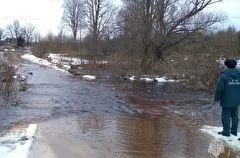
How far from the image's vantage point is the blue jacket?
9.91 meters

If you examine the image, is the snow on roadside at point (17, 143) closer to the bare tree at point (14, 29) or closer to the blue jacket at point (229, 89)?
the blue jacket at point (229, 89)

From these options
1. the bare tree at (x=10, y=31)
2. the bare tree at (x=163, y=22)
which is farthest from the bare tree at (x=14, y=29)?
the bare tree at (x=163, y=22)

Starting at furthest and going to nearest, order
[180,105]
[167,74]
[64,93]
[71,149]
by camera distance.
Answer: [167,74]
[64,93]
[180,105]
[71,149]

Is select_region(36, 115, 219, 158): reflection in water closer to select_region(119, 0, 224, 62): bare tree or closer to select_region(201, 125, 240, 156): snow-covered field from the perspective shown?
select_region(201, 125, 240, 156): snow-covered field

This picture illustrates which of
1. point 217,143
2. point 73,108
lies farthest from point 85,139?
point 73,108

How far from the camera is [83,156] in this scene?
8.27 metres

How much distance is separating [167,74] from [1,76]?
12943 millimetres

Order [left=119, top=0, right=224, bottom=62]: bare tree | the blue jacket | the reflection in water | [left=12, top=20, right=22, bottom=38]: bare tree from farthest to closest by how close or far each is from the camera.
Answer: [left=12, top=20, right=22, bottom=38]: bare tree, [left=119, top=0, right=224, bottom=62]: bare tree, the blue jacket, the reflection in water

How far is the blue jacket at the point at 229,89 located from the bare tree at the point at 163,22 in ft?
71.9

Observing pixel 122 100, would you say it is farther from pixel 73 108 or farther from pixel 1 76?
pixel 1 76

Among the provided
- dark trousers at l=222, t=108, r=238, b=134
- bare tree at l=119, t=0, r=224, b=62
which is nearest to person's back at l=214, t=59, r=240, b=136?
dark trousers at l=222, t=108, r=238, b=134

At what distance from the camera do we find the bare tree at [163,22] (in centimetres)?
3234

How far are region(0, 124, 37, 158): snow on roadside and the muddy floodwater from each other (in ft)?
0.63

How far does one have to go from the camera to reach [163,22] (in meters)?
33.1
